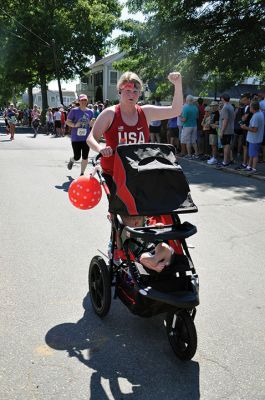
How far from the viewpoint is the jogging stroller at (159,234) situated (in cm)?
307

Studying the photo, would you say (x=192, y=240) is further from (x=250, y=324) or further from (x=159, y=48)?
(x=159, y=48)

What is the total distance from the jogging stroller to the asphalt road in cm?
28

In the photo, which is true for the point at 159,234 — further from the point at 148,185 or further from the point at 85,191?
the point at 85,191

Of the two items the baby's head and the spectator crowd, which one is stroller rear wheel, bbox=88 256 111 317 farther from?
the spectator crowd

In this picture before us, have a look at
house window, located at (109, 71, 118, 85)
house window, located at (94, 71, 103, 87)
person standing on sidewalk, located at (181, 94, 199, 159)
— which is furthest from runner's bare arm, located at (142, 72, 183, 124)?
house window, located at (94, 71, 103, 87)

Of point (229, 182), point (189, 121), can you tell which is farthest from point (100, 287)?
point (189, 121)

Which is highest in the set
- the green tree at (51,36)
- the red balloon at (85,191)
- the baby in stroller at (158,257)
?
the green tree at (51,36)

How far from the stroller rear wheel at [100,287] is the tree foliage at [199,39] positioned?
14.1 m

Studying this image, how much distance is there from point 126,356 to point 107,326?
0.48 meters

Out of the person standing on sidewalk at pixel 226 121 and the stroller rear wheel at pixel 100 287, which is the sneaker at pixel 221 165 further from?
the stroller rear wheel at pixel 100 287

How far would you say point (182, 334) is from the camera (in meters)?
3.15

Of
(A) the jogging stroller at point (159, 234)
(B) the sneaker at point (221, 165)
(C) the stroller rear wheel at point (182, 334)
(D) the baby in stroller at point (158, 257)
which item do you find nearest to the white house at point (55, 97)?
(B) the sneaker at point (221, 165)

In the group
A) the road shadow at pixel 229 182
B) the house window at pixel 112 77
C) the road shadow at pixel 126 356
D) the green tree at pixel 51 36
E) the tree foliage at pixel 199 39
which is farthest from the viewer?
the house window at pixel 112 77

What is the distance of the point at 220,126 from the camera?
1247 cm
